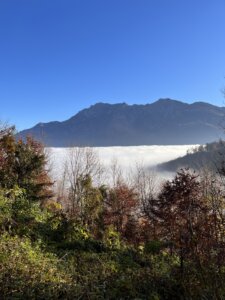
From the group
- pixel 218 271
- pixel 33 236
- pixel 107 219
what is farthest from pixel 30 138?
pixel 218 271

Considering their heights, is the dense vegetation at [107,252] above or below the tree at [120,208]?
above

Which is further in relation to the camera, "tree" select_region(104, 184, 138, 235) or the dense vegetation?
"tree" select_region(104, 184, 138, 235)

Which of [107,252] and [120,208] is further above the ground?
[107,252]

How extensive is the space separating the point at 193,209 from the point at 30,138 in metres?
18.8

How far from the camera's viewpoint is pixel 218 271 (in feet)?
24.8

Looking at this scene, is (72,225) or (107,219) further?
(107,219)

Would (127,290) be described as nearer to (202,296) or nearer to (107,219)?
(202,296)

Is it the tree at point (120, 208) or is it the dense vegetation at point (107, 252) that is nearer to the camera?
the dense vegetation at point (107, 252)

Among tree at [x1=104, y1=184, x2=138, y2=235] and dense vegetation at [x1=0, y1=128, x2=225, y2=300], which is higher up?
dense vegetation at [x1=0, y1=128, x2=225, y2=300]

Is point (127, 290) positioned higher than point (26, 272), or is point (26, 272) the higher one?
point (26, 272)

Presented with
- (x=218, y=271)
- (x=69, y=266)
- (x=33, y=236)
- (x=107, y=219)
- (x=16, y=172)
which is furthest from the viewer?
(x=107, y=219)

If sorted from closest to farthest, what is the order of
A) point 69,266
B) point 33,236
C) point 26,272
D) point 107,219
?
1. point 26,272
2. point 69,266
3. point 33,236
4. point 107,219

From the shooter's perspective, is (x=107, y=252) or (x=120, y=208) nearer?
(x=107, y=252)

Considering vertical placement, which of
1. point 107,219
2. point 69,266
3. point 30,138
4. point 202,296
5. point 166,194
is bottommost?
point 107,219
